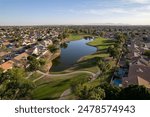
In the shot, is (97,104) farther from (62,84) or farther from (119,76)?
(119,76)

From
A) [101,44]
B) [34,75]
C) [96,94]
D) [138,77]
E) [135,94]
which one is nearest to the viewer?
[96,94]

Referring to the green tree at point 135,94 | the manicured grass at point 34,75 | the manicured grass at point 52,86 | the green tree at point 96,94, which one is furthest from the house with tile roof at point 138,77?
the manicured grass at point 34,75

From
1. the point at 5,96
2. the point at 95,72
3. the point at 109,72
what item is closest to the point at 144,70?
the point at 109,72

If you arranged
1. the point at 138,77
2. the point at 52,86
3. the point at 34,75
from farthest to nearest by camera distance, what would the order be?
the point at 34,75 → the point at 52,86 → the point at 138,77

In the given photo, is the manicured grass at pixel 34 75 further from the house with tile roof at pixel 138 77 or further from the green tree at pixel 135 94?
the green tree at pixel 135 94

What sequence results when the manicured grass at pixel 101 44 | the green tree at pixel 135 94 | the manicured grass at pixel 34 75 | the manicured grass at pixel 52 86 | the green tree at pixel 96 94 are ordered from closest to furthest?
the green tree at pixel 96 94, the green tree at pixel 135 94, the manicured grass at pixel 52 86, the manicured grass at pixel 34 75, the manicured grass at pixel 101 44

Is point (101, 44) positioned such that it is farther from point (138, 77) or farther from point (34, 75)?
point (138, 77)

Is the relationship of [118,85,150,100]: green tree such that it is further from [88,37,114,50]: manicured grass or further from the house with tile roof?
[88,37,114,50]: manicured grass

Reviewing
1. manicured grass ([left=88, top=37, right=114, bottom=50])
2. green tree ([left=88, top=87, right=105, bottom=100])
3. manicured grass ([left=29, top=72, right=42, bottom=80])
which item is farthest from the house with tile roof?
manicured grass ([left=88, top=37, right=114, bottom=50])

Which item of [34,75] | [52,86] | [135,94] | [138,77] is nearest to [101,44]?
[34,75]
